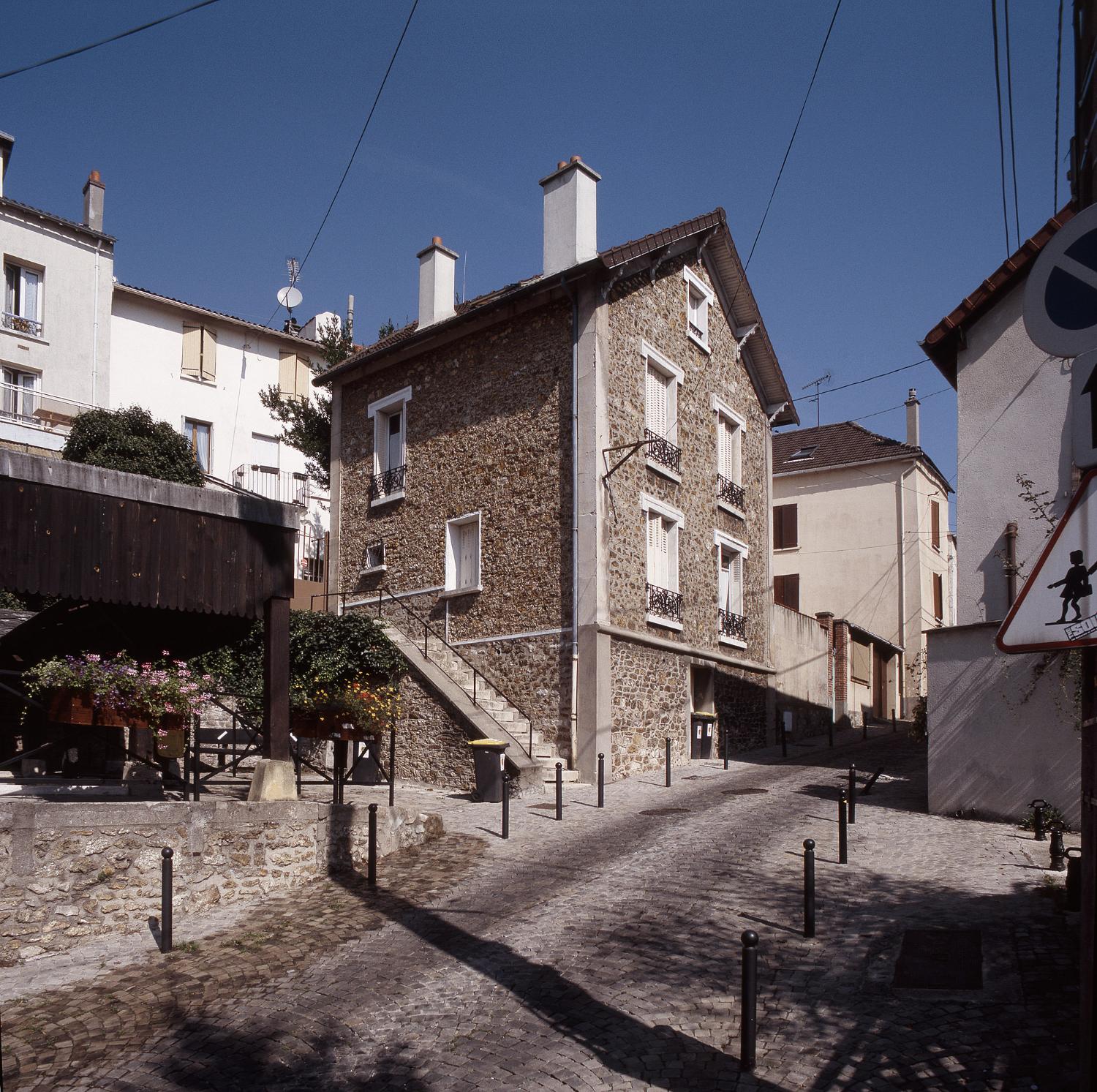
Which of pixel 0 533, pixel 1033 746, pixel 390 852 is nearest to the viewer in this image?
pixel 0 533

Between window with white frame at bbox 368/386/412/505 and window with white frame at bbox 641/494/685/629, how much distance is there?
5.33 meters

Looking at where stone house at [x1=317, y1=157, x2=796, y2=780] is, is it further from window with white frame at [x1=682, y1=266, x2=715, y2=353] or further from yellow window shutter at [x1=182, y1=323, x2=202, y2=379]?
yellow window shutter at [x1=182, y1=323, x2=202, y2=379]

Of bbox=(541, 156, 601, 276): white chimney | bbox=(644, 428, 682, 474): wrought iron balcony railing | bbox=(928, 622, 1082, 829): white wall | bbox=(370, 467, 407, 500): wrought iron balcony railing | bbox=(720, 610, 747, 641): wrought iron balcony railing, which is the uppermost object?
bbox=(541, 156, 601, 276): white chimney

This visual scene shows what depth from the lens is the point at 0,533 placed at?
9.64 metres

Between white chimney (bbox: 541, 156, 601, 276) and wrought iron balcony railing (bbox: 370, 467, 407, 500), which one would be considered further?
wrought iron balcony railing (bbox: 370, 467, 407, 500)

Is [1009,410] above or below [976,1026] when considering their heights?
above

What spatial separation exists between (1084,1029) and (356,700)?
38.8 feet

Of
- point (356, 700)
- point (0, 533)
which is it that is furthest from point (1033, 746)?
point (0, 533)

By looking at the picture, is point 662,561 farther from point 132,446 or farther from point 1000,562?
point 132,446

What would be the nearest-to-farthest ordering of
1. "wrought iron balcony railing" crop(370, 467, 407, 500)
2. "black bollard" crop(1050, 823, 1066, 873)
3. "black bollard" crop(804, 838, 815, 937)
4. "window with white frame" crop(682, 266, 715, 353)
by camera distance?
"black bollard" crop(804, 838, 815, 937) < "black bollard" crop(1050, 823, 1066, 873) < "window with white frame" crop(682, 266, 715, 353) < "wrought iron balcony railing" crop(370, 467, 407, 500)

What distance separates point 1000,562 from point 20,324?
25.1 m

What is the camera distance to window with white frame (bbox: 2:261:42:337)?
28.9 metres

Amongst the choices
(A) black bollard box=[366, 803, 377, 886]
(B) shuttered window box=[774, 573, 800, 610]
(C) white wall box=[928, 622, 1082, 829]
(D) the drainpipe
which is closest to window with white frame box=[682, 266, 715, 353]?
(D) the drainpipe

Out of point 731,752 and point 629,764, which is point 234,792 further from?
point 731,752
